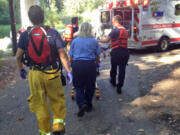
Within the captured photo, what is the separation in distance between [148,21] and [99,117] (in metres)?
8.44

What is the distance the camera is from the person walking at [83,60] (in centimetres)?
458

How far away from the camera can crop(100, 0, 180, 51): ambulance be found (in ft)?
38.5

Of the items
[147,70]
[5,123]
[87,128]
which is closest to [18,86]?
[5,123]

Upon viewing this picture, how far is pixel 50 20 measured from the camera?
5088cm

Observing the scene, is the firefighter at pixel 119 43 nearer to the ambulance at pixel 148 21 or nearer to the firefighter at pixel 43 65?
the firefighter at pixel 43 65

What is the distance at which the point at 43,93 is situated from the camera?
11.9 feet

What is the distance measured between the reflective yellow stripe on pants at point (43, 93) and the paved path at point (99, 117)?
0.65 metres

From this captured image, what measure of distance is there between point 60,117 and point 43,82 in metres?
0.62

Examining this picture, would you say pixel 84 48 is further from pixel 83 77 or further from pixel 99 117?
pixel 99 117

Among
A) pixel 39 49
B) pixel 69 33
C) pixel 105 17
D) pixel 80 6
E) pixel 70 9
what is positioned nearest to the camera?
pixel 39 49

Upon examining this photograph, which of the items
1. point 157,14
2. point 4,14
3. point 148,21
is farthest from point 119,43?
point 4,14

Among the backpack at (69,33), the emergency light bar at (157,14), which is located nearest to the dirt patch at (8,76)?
the backpack at (69,33)

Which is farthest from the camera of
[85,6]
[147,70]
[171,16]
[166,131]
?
[85,6]

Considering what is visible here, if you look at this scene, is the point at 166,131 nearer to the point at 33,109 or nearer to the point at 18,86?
the point at 33,109
